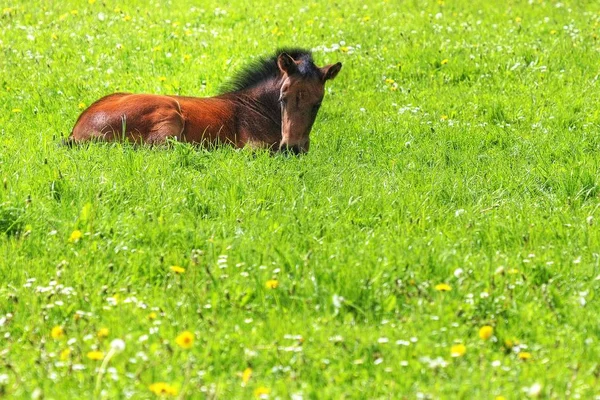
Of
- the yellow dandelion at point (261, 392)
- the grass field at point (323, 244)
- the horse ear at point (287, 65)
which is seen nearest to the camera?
the yellow dandelion at point (261, 392)

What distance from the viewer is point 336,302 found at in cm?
513

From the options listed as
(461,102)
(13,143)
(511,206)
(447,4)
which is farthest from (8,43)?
(511,206)

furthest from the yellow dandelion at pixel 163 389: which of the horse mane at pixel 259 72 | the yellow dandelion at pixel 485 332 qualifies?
the horse mane at pixel 259 72

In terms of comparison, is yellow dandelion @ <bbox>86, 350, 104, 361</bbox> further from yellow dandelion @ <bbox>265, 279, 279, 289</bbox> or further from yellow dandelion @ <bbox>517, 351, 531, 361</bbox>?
yellow dandelion @ <bbox>517, 351, 531, 361</bbox>

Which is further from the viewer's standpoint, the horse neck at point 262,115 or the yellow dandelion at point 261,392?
the horse neck at point 262,115

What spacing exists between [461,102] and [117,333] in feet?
22.9

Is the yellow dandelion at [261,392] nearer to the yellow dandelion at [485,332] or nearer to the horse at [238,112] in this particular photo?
the yellow dandelion at [485,332]

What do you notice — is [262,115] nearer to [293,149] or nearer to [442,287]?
[293,149]

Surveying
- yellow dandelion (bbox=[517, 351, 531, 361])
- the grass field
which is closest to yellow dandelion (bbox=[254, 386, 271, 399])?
the grass field

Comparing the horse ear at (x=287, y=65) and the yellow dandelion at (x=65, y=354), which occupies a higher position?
the horse ear at (x=287, y=65)

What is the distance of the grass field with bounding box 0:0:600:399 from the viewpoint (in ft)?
14.8

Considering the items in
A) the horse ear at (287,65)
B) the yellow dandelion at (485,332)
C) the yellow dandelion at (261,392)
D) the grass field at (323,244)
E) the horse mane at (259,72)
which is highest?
the horse ear at (287,65)

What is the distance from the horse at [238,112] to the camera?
8.89 m

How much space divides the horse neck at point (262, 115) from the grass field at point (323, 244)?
46cm
